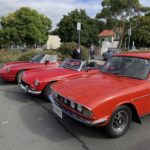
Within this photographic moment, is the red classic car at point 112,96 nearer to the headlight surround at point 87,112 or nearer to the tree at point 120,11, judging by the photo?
the headlight surround at point 87,112

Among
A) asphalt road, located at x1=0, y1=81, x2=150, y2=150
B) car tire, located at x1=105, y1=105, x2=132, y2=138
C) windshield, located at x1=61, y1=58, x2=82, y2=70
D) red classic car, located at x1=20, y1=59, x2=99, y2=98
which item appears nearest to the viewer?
asphalt road, located at x1=0, y1=81, x2=150, y2=150

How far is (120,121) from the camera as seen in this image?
4.43 m

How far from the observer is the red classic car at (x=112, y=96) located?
4043 millimetres

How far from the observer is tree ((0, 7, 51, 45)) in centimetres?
4828

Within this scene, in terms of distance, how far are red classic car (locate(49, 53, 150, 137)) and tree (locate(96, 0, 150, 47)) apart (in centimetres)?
3290

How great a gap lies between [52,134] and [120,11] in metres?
35.1

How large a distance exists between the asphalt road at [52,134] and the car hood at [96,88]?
78 cm

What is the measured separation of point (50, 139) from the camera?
434 cm

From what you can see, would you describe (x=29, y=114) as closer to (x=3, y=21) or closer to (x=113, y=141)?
(x=113, y=141)

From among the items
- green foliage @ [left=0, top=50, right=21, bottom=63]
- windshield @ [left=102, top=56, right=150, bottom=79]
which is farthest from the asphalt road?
green foliage @ [left=0, top=50, right=21, bottom=63]

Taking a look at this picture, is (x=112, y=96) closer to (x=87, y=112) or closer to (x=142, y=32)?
(x=87, y=112)

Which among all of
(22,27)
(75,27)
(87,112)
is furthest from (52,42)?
(87,112)

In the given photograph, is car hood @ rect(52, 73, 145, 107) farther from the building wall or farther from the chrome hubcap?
the building wall

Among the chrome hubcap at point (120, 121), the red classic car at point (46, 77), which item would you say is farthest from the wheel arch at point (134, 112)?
the red classic car at point (46, 77)
